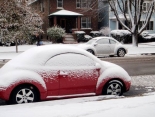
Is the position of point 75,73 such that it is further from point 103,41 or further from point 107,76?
point 103,41

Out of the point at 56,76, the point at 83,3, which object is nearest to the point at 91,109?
the point at 56,76

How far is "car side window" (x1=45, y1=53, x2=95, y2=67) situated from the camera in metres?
7.51

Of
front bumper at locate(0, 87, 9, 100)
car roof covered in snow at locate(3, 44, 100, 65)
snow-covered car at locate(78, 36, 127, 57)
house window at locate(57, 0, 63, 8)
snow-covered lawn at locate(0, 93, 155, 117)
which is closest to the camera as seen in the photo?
snow-covered lawn at locate(0, 93, 155, 117)

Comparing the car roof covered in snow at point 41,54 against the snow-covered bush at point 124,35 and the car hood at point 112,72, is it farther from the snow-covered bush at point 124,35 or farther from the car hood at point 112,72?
the snow-covered bush at point 124,35

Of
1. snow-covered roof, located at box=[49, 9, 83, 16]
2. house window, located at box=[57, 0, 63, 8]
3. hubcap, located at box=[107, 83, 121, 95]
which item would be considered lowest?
hubcap, located at box=[107, 83, 121, 95]

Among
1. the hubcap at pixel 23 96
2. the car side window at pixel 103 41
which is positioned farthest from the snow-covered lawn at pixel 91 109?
the car side window at pixel 103 41

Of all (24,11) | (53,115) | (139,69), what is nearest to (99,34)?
(24,11)

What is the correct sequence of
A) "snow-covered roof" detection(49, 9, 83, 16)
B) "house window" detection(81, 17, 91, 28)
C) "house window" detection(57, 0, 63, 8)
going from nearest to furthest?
"snow-covered roof" detection(49, 9, 83, 16) → "house window" detection(57, 0, 63, 8) → "house window" detection(81, 17, 91, 28)

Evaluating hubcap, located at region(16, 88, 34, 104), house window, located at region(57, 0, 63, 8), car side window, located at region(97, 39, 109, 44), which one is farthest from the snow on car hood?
house window, located at region(57, 0, 63, 8)

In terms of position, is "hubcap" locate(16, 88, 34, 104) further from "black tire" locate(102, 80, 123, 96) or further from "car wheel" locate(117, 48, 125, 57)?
"car wheel" locate(117, 48, 125, 57)

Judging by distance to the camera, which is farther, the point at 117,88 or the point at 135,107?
the point at 117,88

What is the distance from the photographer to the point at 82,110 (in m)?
5.79

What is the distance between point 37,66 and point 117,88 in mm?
2427

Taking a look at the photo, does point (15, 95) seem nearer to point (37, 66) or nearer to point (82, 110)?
point (37, 66)
